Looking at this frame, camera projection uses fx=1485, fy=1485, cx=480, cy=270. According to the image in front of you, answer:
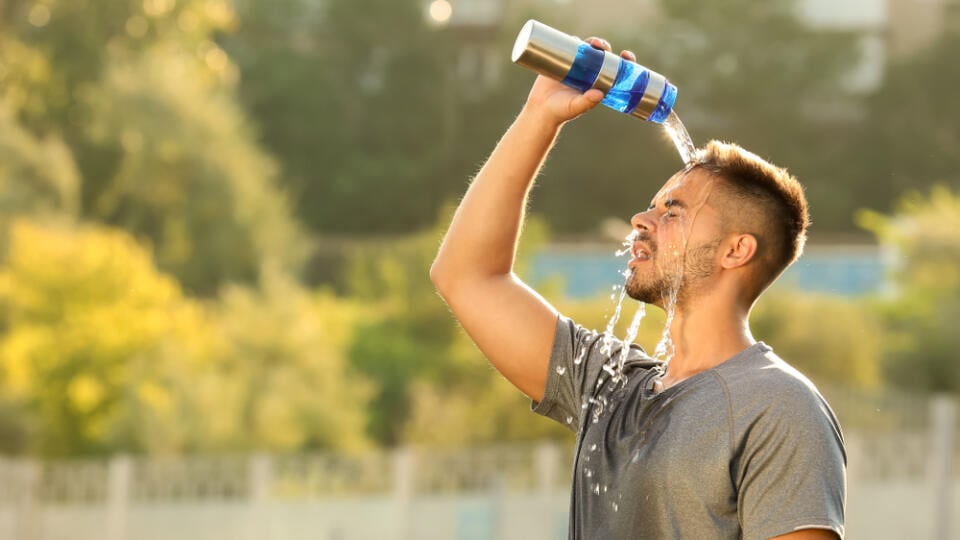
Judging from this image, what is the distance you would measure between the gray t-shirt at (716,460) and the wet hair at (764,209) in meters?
0.13

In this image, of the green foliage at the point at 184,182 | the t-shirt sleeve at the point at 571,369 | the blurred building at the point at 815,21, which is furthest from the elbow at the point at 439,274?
the blurred building at the point at 815,21

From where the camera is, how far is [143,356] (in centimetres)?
916

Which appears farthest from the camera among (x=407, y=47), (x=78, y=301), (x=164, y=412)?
(x=407, y=47)

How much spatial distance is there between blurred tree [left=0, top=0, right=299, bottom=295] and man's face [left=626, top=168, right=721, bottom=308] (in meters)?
14.0

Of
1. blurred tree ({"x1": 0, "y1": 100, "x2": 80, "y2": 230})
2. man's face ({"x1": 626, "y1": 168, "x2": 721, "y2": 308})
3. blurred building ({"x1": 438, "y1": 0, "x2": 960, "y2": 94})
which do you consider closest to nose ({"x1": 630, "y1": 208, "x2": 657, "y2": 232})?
man's face ({"x1": 626, "y1": 168, "x2": 721, "y2": 308})

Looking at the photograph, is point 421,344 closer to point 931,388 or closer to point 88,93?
point 931,388

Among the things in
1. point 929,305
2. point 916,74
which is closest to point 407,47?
point 916,74

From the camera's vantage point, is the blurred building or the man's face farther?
the blurred building

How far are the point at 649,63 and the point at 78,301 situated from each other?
1837 cm

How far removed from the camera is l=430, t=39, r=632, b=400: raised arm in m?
1.96

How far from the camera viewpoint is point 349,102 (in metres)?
28.1

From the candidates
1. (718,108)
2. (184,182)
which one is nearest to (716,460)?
(184,182)

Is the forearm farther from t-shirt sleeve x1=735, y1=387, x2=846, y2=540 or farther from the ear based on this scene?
t-shirt sleeve x1=735, y1=387, x2=846, y2=540

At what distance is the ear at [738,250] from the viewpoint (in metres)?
1.76
